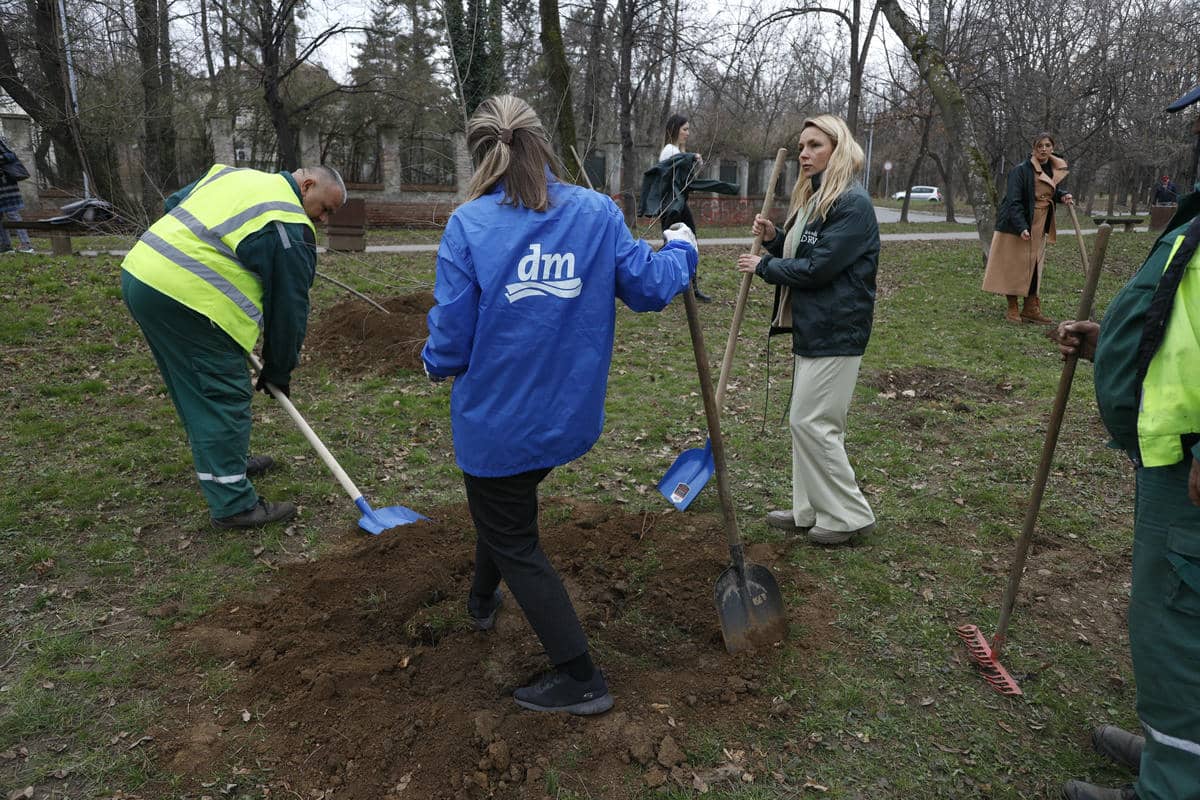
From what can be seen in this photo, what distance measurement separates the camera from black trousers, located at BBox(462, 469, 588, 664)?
2.78 metres

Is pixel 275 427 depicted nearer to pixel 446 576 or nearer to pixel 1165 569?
pixel 446 576

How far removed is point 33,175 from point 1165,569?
2191 cm

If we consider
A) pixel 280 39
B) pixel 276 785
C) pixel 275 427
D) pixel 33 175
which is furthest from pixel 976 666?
pixel 33 175

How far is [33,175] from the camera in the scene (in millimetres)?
17875

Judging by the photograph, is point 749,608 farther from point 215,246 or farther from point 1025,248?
point 1025,248

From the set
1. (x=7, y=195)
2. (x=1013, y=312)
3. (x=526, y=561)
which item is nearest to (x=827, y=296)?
(x=526, y=561)

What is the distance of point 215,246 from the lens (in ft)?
Result: 13.5

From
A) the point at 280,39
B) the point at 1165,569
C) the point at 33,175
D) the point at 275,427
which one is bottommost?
the point at 275,427

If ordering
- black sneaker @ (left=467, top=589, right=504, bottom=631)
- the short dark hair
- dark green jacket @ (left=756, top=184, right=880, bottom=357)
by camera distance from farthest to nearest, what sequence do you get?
the short dark hair
dark green jacket @ (left=756, top=184, right=880, bottom=357)
black sneaker @ (left=467, top=589, right=504, bottom=631)

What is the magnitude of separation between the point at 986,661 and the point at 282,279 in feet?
12.4

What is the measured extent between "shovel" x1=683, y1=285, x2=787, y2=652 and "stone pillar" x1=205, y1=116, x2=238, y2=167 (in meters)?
19.2

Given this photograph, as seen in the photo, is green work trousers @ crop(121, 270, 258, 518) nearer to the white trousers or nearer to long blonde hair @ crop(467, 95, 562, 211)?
long blonde hair @ crop(467, 95, 562, 211)

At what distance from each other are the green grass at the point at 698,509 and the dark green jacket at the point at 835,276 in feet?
3.77

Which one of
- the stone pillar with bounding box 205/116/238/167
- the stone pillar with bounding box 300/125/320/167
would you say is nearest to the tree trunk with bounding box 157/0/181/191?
the stone pillar with bounding box 205/116/238/167
